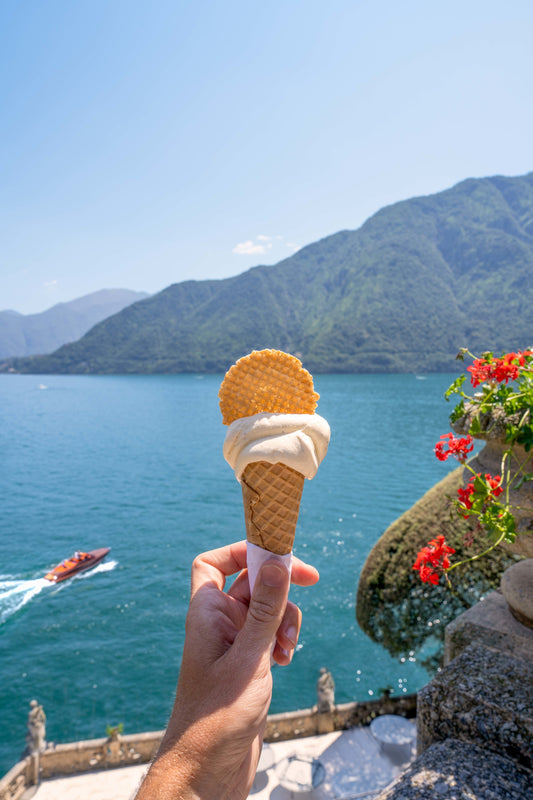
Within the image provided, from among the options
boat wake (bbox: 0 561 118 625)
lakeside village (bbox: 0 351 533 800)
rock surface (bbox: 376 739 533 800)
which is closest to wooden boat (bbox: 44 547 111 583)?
boat wake (bbox: 0 561 118 625)

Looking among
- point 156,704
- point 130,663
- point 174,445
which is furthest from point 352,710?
point 174,445

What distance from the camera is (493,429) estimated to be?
14.1 feet

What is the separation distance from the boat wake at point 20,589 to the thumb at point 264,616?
2924cm

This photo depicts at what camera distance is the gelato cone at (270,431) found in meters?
2.73

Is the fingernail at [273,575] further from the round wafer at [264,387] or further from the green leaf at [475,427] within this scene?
the green leaf at [475,427]

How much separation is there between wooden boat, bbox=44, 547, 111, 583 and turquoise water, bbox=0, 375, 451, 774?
2.06 ft

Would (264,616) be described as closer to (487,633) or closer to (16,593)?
(487,633)

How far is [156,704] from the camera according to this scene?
63.8 ft

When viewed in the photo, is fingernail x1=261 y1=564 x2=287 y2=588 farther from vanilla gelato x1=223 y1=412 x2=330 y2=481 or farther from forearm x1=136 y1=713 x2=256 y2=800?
forearm x1=136 y1=713 x2=256 y2=800

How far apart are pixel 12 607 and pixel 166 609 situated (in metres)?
8.93

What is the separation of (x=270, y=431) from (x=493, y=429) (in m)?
2.64

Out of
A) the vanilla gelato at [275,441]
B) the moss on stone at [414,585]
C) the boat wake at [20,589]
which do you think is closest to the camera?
the vanilla gelato at [275,441]

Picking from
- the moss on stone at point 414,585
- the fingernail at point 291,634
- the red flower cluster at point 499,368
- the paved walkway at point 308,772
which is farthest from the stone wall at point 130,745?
the red flower cluster at point 499,368

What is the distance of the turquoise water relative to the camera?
20.2m
